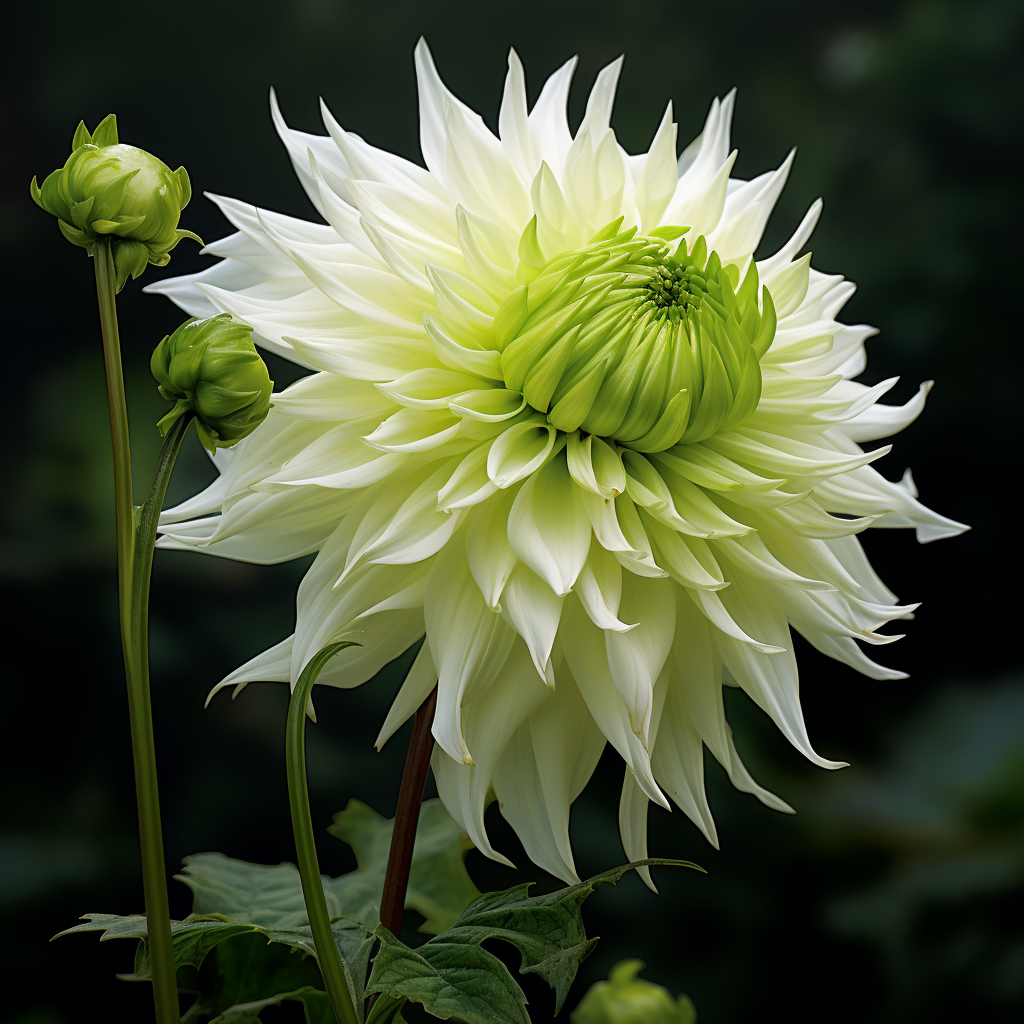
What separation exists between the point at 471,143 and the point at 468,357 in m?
0.08

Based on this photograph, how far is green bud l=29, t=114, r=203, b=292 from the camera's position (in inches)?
9.4

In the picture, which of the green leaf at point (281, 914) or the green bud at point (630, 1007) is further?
the green bud at point (630, 1007)

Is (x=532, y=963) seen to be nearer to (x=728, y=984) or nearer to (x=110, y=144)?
(x=110, y=144)

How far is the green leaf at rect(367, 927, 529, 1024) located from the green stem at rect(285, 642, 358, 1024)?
1cm

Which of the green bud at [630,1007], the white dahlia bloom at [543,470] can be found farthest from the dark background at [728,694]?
the white dahlia bloom at [543,470]

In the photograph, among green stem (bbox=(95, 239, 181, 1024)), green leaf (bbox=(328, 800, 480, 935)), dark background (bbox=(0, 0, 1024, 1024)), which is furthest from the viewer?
dark background (bbox=(0, 0, 1024, 1024))

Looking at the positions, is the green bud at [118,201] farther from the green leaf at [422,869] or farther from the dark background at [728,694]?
the dark background at [728,694]

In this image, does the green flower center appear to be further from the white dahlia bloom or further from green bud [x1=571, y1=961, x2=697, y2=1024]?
green bud [x1=571, y1=961, x2=697, y2=1024]

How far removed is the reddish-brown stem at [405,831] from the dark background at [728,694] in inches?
27.3

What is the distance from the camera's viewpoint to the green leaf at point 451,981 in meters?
0.24

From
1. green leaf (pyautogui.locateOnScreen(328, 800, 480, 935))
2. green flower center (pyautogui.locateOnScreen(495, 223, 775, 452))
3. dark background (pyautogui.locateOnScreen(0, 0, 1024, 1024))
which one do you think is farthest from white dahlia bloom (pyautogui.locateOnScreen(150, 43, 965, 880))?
dark background (pyautogui.locateOnScreen(0, 0, 1024, 1024))

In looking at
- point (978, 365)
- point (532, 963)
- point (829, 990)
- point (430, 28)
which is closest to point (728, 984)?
point (829, 990)

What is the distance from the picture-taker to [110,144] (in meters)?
0.27

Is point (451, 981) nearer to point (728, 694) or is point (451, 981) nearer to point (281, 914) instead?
point (281, 914)
